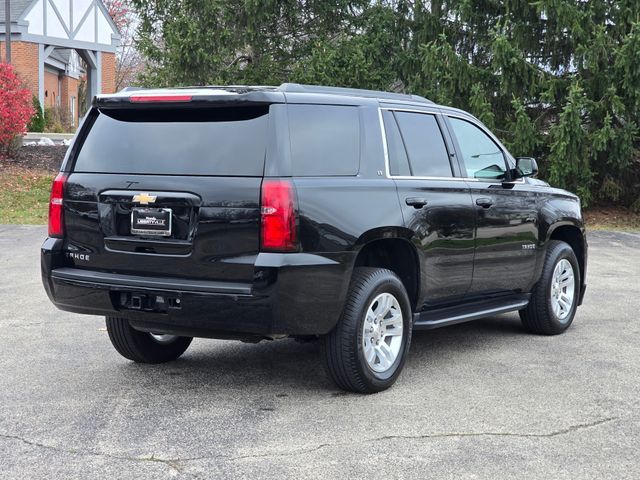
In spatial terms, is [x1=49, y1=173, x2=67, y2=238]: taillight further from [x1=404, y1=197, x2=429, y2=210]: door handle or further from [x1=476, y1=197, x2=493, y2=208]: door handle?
[x1=476, y1=197, x2=493, y2=208]: door handle

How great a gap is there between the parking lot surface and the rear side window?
55.5 inches

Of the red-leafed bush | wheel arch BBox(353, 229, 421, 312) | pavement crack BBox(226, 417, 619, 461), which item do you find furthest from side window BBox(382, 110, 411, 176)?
the red-leafed bush

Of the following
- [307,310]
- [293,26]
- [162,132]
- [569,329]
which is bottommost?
[569,329]

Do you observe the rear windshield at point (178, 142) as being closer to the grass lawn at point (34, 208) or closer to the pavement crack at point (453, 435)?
the pavement crack at point (453, 435)

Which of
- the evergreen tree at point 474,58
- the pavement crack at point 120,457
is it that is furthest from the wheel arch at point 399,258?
the evergreen tree at point 474,58

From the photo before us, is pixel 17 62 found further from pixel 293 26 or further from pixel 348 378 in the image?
pixel 348 378

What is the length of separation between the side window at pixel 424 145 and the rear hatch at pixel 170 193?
1316 mm

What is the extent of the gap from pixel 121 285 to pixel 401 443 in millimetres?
1901

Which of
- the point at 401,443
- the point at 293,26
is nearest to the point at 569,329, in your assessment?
the point at 401,443

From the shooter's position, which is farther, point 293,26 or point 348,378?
point 293,26

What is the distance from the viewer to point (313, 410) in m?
5.53

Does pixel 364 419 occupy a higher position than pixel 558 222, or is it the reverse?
pixel 558 222

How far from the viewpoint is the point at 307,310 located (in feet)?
17.7

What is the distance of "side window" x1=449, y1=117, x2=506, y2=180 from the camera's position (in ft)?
23.5
